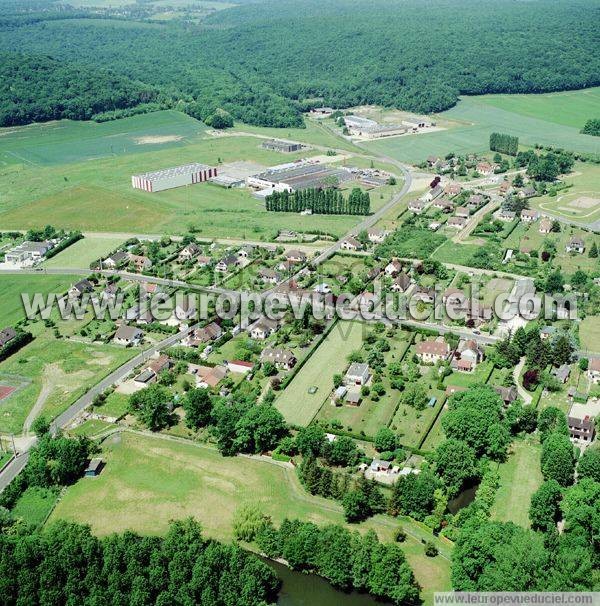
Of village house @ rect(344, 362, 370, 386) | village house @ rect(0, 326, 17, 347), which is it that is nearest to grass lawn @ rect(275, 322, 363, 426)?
village house @ rect(344, 362, 370, 386)

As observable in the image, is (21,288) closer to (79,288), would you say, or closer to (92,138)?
(79,288)

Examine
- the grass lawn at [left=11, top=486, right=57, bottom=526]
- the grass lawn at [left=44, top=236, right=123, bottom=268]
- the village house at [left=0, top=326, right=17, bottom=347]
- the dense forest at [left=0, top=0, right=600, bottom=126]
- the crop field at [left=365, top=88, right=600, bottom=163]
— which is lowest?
the grass lawn at [left=11, top=486, right=57, bottom=526]

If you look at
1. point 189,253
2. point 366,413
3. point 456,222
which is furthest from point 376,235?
point 366,413

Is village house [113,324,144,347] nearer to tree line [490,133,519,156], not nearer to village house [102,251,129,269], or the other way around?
village house [102,251,129,269]

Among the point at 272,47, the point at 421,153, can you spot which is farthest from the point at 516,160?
the point at 272,47

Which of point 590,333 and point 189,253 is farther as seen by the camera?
point 189,253

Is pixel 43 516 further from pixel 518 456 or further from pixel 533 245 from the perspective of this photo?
pixel 533 245
